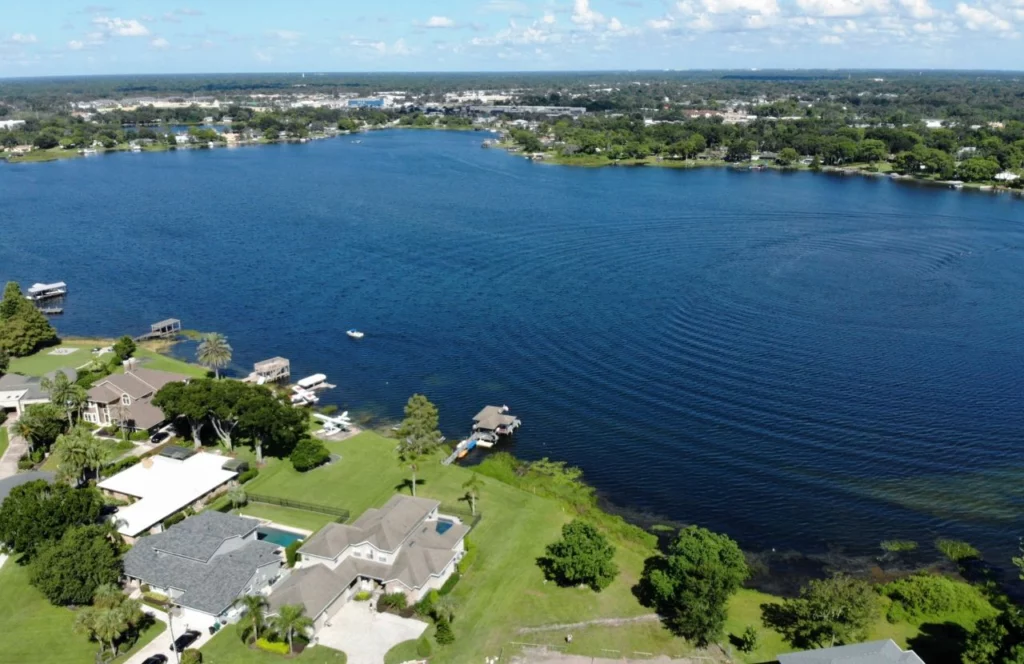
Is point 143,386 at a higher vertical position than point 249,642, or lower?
higher

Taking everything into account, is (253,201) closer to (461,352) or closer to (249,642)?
(461,352)

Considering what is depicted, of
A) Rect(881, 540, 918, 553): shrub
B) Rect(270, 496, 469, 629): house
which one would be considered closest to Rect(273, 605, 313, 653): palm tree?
Rect(270, 496, 469, 629): house

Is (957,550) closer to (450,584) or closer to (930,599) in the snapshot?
(930,599)

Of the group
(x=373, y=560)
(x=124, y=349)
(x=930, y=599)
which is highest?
(x=124, y=349)

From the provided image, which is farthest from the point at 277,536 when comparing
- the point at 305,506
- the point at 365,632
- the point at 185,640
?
the point at 365,632

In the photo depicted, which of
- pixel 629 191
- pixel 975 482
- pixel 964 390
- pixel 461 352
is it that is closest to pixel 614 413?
pixel 461 352
